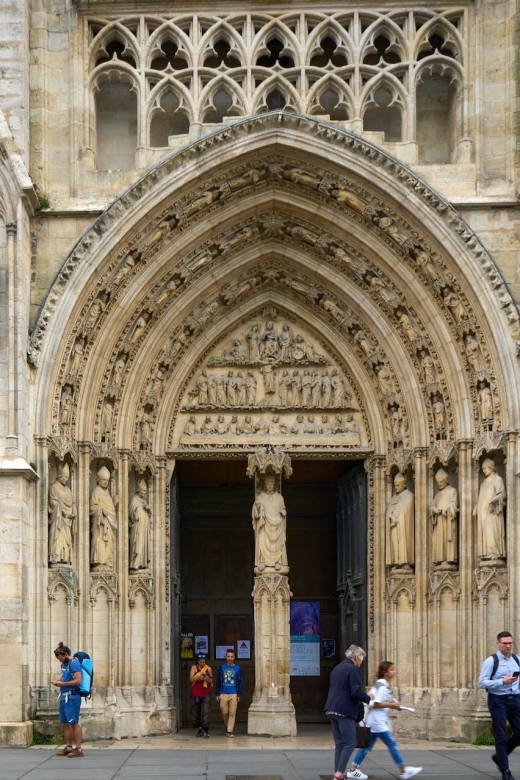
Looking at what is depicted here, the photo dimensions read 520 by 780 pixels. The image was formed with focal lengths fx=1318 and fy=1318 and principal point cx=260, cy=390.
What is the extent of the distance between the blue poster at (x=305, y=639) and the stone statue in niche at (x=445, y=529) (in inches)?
205

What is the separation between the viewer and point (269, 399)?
19469mm

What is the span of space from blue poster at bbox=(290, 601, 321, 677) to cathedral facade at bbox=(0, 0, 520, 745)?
3216mm

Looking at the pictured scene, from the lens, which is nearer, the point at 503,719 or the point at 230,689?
the point at 503,719

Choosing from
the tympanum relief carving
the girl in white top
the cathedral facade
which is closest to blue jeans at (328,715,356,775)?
the girl in white top

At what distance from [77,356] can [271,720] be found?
5.76 metres

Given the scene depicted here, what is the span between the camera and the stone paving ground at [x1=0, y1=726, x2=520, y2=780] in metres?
13.4

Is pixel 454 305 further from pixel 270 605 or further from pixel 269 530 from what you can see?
pixel 270 605

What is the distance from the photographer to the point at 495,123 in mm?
18078

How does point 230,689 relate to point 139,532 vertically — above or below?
below

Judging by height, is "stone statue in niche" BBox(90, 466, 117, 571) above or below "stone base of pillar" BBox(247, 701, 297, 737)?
above

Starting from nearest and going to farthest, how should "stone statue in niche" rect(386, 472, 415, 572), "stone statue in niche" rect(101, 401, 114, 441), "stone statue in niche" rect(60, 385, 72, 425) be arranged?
1. "stone statue in niche" rect(60, 385, 72, 425)
2. "stone statue in niche" rect(101, 401, 114, 441)
3. "stone statue in niche" rect(386, 472, 415, 572)

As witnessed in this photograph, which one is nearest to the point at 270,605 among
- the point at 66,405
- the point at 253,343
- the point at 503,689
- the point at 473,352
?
the point at 253,343

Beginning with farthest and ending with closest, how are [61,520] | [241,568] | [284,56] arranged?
1. [241,568]
2. [284,56]
3. [61,520]

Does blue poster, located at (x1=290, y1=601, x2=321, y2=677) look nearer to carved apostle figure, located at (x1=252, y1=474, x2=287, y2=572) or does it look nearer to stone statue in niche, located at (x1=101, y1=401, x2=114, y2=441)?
carved apostle figure, located at (x1=252, y1=474, x2=287, y2=572)
